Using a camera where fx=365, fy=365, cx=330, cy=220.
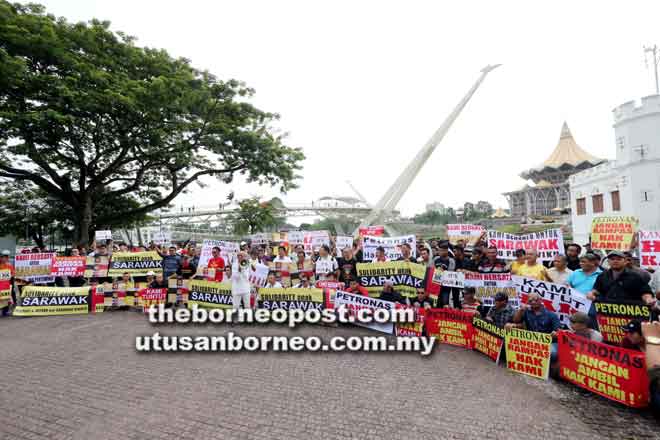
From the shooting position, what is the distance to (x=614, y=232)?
302 inches

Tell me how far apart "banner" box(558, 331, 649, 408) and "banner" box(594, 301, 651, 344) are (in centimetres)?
58

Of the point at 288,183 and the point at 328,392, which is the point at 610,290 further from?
the point at 288,183

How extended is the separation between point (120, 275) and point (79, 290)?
0.96m

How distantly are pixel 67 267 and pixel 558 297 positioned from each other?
1132 centimetres

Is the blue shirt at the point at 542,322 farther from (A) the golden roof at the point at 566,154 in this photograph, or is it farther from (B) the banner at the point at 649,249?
(A) the golden roof at the point at 566,154

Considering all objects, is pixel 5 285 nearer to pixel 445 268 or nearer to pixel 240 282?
pixel 240 282

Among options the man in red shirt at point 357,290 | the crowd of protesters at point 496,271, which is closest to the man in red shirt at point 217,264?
the crowd of protesters at point 496,271

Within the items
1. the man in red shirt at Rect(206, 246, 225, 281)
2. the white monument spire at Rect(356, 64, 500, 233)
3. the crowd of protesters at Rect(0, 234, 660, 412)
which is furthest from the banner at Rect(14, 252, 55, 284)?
the white monument spire at Rect(356, 64, 500, 233)

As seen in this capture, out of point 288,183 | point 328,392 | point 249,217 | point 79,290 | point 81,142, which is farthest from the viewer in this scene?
point 249,217

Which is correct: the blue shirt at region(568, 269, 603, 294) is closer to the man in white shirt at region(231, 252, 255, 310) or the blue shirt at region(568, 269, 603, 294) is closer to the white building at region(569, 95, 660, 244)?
the man in white shirt at region(231, 252, 255, 310)

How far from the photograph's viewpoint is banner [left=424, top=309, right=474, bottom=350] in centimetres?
615

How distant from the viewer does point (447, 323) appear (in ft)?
21.0

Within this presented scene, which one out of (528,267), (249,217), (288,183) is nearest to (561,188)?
(249,217)

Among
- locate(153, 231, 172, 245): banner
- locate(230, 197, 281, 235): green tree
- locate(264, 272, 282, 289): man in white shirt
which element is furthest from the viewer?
locate(230, 197, 281, 235): green tree
